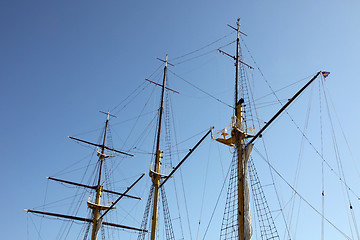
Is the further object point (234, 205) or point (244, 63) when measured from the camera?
point (244, 63)

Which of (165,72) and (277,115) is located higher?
(165,72)

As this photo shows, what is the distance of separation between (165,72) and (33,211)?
22.3 m

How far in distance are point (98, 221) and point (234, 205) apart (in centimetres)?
2535

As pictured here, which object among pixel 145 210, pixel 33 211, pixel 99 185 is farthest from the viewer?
pixel 99 185

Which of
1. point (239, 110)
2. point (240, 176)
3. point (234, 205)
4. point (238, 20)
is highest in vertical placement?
point (238, 20)

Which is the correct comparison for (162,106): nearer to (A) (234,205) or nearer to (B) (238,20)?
(B) (238,20)

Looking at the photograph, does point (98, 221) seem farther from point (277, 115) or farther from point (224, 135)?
point (277, 115)

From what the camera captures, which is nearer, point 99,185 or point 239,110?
point 239,110

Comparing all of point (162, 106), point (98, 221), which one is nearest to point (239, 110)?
point (162, 106)

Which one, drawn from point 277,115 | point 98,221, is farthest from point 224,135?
point 98,221

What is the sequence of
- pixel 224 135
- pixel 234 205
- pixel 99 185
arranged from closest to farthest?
pixel 234 205 < pixel 224 135 < pixel 99 185

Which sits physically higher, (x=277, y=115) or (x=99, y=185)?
(x=99, y=185)

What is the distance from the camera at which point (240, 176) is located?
70.5 ft

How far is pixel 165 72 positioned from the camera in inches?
1393
